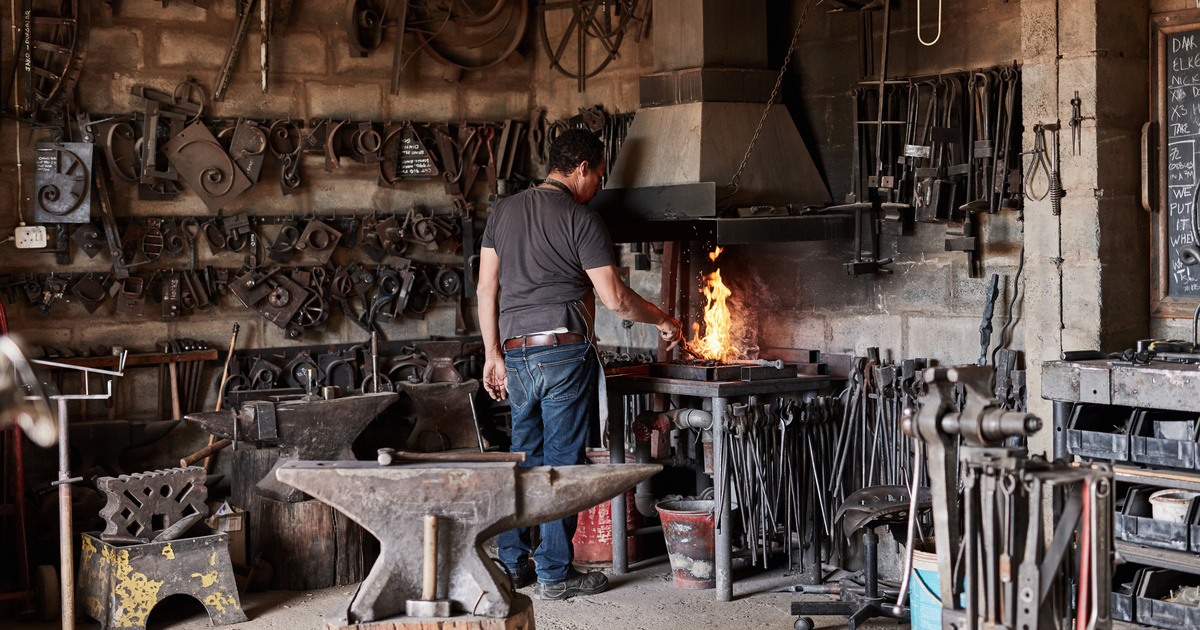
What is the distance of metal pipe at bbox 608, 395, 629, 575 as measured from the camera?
4926 mm

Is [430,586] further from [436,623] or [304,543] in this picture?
[304,543]

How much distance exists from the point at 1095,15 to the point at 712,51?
1606 millimetres

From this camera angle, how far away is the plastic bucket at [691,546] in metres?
4.68

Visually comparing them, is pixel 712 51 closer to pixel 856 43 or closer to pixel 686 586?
pixel 856 43

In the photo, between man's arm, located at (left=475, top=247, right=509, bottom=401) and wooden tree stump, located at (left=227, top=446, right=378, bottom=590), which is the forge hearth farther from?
wooden tree stump, located at (left=227, top=446, right=378, bottom=590)

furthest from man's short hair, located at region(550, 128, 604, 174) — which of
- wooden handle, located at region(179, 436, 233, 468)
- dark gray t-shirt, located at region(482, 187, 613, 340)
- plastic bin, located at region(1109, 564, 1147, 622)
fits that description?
plastic bin, located at region(1109, 564, 1147, 622)

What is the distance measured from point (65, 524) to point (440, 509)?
6.25 feet

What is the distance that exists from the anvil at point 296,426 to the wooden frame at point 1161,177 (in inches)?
125

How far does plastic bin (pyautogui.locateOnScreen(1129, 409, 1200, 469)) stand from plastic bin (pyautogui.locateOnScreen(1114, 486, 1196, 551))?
0.14 metres

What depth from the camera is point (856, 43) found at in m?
4.99

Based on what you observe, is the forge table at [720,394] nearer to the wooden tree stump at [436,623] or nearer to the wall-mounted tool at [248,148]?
the wooden tree stump at [436,623]

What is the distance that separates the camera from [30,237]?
5.32 m

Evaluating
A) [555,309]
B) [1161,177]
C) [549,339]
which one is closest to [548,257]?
[555,309]

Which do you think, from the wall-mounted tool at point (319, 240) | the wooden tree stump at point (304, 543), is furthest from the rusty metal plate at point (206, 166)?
the wooden tree stump at point (304, 543)
